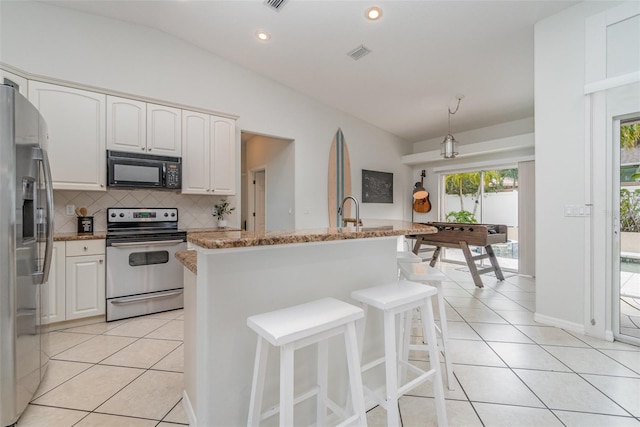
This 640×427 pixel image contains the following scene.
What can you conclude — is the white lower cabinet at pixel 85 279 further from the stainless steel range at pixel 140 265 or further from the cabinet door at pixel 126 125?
the cabinet door at pixel 126 125

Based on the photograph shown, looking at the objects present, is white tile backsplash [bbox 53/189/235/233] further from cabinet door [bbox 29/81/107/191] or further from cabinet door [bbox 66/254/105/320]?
cabinet door [bbox 66/254/105/320]

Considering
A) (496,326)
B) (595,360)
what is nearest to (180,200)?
(496,326)

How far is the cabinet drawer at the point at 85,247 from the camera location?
8.52 feet

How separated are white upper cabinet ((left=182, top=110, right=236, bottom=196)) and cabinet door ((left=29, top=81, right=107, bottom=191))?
0.79m

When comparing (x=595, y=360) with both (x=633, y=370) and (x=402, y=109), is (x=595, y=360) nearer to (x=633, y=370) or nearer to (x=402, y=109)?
(x=633, y=370)

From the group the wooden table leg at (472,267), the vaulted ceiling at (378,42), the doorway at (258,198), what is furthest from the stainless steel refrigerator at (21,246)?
the wooden table leg at (472,267)

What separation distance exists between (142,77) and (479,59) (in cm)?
397

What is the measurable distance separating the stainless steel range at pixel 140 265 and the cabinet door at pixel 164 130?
2.36 ft

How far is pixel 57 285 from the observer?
2549mm

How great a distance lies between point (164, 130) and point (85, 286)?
5.85 ft

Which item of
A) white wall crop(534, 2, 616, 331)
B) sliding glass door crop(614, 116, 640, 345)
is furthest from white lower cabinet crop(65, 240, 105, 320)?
sliding glass door crop(614, 116, 640, 345)

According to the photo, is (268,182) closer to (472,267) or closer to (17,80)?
(17,80)

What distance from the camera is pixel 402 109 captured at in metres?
4.87

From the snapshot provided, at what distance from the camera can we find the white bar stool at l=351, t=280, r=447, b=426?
122cm
